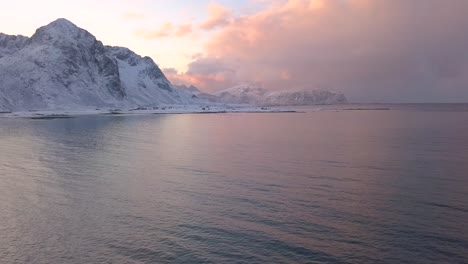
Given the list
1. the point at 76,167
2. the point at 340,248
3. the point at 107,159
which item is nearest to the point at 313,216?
the point at 340,248

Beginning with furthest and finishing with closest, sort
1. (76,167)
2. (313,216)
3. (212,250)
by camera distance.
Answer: (76,167) → (313,216) → (212,250)

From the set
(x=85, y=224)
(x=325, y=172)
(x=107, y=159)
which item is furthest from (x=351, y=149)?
(x=85, y=224)

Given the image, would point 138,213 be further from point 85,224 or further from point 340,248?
point 340,248

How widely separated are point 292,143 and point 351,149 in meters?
14.6

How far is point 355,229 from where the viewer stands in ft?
90.1

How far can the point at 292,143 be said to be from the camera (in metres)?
84.4

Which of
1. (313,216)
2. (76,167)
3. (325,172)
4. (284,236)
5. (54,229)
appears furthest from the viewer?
(76,167)

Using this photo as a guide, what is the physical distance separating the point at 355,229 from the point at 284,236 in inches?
219

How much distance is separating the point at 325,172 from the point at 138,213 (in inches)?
1045

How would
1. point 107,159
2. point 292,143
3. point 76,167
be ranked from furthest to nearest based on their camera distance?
point 292,143
point 107,159
point 76,167

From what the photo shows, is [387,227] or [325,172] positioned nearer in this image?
[387,227]

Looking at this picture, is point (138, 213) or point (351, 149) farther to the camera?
point (351, 149)

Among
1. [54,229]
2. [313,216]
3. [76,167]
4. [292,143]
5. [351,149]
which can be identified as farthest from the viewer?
[292,143]

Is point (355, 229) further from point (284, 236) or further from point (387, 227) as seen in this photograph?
point (284, 236)
